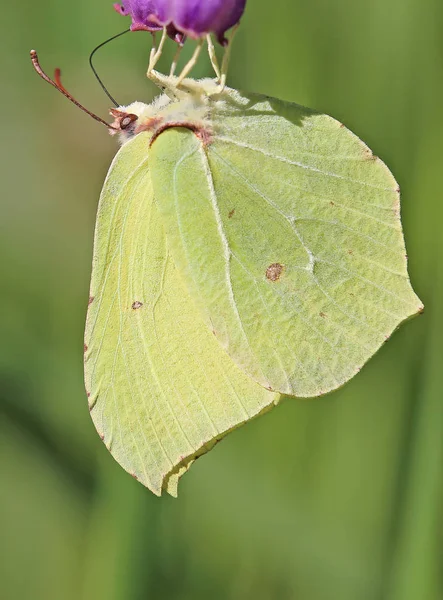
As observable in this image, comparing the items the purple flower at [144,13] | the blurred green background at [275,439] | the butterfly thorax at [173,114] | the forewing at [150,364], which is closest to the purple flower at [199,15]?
the purple flower at [144,13]

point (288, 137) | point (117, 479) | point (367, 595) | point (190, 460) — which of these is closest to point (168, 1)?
point (288, 137)

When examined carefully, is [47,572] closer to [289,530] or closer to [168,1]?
[289,530]

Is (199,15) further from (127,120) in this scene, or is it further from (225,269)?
(225,269)

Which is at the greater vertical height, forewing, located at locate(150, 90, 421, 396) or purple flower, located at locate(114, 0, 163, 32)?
purple flower, located at locate(114, 0, 163, 32)

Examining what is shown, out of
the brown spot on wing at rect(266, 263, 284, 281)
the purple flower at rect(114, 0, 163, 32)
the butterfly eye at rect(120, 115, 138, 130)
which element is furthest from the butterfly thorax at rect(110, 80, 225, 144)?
the brown spot on wing at rect(266, 263, 284, 281)

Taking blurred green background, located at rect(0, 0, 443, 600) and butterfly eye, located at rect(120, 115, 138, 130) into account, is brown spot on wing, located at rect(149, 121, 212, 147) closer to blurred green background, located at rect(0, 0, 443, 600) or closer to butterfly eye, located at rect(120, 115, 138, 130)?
butterfly eye, located at rect(120, 115, 138, 130)

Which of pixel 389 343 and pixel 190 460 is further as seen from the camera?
pixel 389 343

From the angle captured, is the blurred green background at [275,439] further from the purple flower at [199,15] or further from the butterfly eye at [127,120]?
the purple flower at [199,15]

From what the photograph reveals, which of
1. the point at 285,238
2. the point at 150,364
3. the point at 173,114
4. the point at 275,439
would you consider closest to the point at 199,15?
the point at 173,114

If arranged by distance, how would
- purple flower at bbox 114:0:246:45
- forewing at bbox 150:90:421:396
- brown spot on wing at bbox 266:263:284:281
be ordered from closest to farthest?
purple flower at bbox 114:0:246:45
forewing at bbox 150:90:421:396
brown spot on wing at bbox 266:263:284:281
